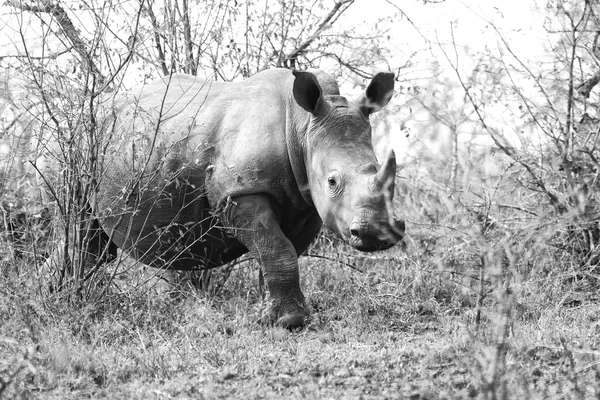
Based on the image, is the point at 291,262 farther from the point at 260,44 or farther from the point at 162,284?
the point at 260,44

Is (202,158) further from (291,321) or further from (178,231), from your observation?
(291,321)

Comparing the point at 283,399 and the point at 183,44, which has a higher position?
the point at 183,44

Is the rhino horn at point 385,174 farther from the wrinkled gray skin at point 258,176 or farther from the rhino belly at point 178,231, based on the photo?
the rhino belly at point 178,231

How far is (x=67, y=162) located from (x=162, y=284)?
1.97m

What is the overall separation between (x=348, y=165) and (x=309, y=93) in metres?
0.59

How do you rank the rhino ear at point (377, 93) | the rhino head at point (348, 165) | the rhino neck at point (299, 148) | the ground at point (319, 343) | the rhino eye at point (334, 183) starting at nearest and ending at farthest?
the ground at point (319, 343) → the rhino head at point (348, 165) → the rhino eye at point (334, 183) → the rhino neck at point (299, 148) → the rhino ear at point (377, 93)

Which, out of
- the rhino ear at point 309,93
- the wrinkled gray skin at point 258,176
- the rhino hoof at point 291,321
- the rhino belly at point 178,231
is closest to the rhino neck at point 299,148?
the wrinkled gray skin at point 258,176

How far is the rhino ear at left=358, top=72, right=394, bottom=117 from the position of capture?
277 inches

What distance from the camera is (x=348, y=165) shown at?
6578 mm

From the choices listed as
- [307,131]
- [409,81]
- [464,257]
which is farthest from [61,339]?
[409,81]

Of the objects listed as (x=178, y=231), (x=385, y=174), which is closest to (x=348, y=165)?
(x=385, y=174)

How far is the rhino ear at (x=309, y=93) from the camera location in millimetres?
6668

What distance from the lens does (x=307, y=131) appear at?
682 centimetres

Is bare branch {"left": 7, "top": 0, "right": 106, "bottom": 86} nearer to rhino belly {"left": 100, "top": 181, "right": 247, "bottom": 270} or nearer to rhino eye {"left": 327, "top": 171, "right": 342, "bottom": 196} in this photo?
rhino belly {"left": 100, "top": 181, "right": 247, "bottom": 270}
